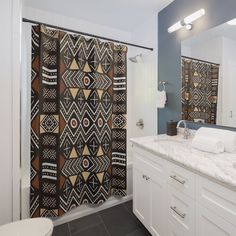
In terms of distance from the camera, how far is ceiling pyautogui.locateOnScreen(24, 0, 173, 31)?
187 cm

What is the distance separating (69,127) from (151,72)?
4.24 feet

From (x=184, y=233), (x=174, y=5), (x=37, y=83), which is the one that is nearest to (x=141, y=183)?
(x=184, y=233)

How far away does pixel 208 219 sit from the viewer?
36.4 inches

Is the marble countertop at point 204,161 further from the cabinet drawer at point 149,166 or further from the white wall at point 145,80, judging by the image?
the white wall at point 145,80

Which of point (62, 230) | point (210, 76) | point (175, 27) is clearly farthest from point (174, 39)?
point (62, 230)

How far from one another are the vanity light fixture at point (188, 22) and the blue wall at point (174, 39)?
0.05 metres

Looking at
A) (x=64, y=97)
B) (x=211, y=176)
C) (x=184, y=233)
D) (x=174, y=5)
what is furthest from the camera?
(x=174, y=5)

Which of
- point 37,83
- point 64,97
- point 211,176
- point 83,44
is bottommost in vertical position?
point 211,176

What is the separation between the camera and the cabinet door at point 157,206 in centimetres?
128

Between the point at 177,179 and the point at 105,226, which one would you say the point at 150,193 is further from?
the point at 105,226

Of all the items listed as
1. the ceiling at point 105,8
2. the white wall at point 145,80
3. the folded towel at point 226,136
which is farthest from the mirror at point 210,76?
the ceiling at point 105,8

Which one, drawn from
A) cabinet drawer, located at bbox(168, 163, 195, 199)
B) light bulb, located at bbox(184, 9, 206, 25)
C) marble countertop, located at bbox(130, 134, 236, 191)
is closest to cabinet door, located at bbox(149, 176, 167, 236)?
cabinet drawer, located at bbox(168, 163, 195, 199)

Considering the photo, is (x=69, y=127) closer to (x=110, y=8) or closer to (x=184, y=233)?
(x=184, y=233)

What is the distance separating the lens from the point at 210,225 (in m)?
A: 0.91
